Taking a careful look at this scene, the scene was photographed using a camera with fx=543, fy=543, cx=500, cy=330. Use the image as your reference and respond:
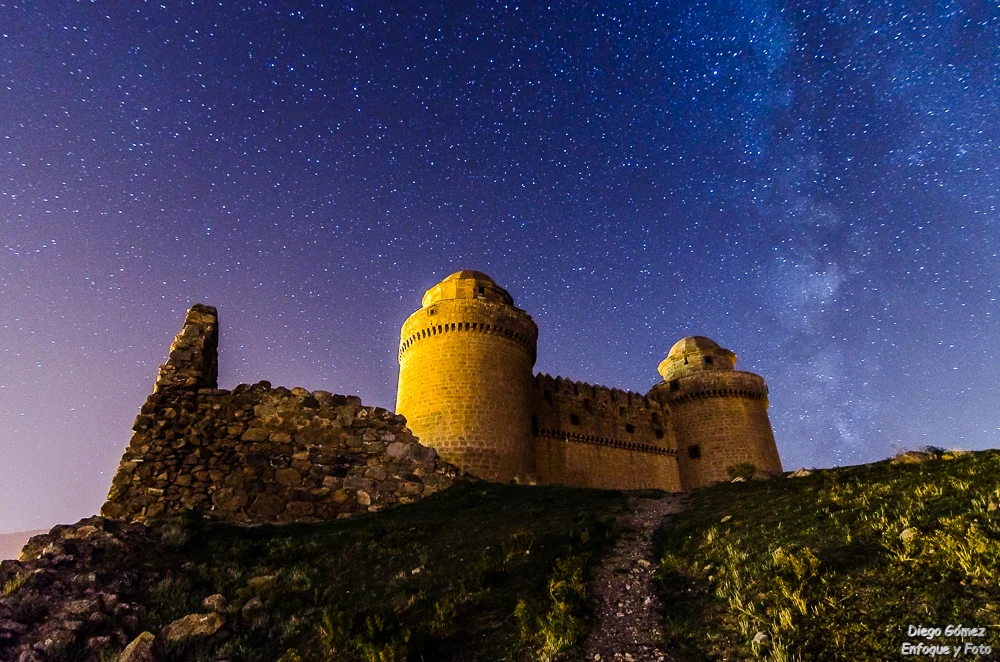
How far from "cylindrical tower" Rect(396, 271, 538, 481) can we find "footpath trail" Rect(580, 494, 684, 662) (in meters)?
12.5

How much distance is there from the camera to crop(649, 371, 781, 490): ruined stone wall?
98.3 feet

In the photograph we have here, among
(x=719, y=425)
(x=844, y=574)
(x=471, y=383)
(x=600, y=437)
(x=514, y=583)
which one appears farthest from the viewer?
(x=719, y=425)

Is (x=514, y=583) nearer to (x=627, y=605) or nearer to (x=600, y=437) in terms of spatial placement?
(x=627, y=605)

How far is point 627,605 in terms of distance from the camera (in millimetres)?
5508

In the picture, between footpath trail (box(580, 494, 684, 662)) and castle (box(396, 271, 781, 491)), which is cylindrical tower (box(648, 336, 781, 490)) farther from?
footpath trail (box(580, 494, 684, 662))

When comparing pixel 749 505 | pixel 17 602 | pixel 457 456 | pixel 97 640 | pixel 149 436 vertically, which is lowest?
pixel 97 640

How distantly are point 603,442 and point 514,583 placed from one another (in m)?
24.2

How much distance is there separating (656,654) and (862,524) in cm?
324

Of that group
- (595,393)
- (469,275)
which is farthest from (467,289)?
(595,393)

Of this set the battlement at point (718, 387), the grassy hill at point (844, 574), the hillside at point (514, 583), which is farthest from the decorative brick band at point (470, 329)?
the grassy hill at point (844, 574)

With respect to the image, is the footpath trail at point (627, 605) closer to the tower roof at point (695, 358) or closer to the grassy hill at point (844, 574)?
the grassy hill at point (844, 574)

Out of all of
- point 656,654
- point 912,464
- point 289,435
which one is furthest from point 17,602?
point 912,464

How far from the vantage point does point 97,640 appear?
16.1 feet

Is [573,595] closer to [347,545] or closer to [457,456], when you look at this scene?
[347,545]
